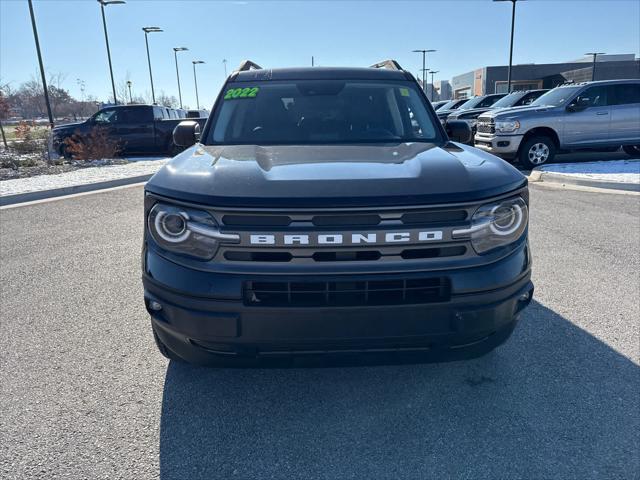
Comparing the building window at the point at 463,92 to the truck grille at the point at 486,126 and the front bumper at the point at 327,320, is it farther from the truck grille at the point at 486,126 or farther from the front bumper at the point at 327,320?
the front bumper at the point at 327,320

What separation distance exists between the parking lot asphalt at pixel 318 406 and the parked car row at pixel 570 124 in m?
7.72

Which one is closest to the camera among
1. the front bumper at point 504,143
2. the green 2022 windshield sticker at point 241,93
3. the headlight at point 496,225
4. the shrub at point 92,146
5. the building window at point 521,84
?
the headlight at point 496,225

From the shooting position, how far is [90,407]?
2.56 metres

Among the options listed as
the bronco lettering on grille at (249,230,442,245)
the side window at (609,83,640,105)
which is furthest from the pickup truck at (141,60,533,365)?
the side window at (609,83,640,105)

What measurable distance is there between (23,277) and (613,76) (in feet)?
192

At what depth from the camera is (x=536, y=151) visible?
1127 cm

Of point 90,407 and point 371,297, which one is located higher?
point 371,297

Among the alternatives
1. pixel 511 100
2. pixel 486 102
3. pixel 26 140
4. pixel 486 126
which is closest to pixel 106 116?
pixel 26 140

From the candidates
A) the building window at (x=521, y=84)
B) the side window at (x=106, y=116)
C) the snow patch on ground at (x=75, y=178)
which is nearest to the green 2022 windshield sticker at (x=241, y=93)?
the snow patch on ground at (x=75, y=178)

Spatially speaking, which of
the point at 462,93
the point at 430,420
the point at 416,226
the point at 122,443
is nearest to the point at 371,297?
the point at 416,226

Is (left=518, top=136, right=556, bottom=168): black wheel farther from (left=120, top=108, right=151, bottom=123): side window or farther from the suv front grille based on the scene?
(left=120, top=108, right=151, bottom=123): side window

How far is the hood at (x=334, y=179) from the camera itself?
6.60 ft

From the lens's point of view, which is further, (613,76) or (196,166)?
(613,76)

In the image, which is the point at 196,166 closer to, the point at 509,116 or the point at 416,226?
the point at 416,226
